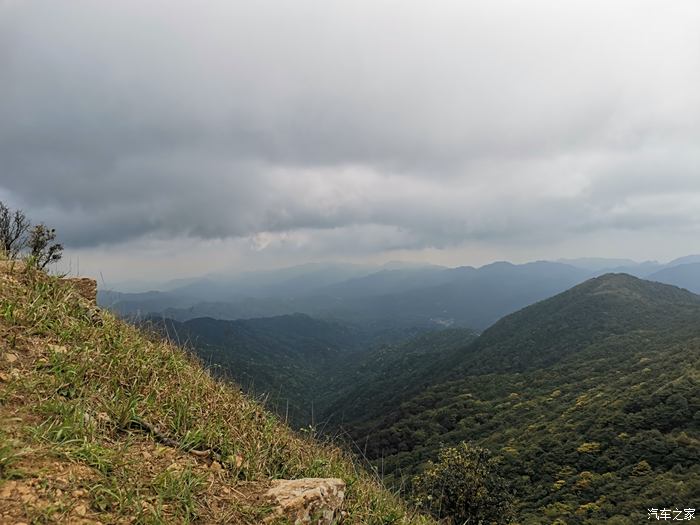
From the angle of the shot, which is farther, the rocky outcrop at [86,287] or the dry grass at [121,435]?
the rocky outcrop at [86,287]

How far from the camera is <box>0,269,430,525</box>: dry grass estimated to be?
3562mm

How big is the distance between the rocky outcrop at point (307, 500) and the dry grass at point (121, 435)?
0.68ft

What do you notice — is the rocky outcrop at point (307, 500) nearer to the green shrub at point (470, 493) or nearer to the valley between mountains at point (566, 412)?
the valley between mountains at point (566, 412)

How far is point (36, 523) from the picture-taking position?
10.1ft

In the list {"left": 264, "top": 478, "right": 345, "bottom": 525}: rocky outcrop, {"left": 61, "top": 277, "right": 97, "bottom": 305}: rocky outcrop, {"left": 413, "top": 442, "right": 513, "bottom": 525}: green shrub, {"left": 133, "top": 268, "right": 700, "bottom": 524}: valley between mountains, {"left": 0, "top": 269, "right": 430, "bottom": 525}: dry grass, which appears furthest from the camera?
{"left": 133, "top": 268, "right": 700, "bottom": 524}: valley between mountains

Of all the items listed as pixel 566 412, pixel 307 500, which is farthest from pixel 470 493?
pixel 566 412

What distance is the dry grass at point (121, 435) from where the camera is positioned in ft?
11.7

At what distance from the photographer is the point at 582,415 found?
63.1 metres

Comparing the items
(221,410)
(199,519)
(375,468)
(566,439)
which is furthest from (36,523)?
(566,439)

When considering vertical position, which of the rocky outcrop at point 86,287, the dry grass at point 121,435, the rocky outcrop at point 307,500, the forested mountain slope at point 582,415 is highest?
the rocky outcrop at point 86,287

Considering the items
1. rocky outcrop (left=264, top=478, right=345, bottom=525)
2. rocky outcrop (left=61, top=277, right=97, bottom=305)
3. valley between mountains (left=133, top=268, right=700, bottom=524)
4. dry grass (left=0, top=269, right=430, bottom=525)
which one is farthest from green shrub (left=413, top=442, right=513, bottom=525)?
rocky outcrop (left=61, top=277, right=97, bottom=305)

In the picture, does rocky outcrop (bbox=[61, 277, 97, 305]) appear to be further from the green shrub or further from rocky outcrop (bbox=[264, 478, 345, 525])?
the green shrub

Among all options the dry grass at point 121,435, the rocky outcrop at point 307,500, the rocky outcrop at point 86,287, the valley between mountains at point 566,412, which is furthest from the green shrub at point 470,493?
the rocky outcrop at point 86,287

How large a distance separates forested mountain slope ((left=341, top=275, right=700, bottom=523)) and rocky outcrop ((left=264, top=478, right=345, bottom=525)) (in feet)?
Result: 8.87
